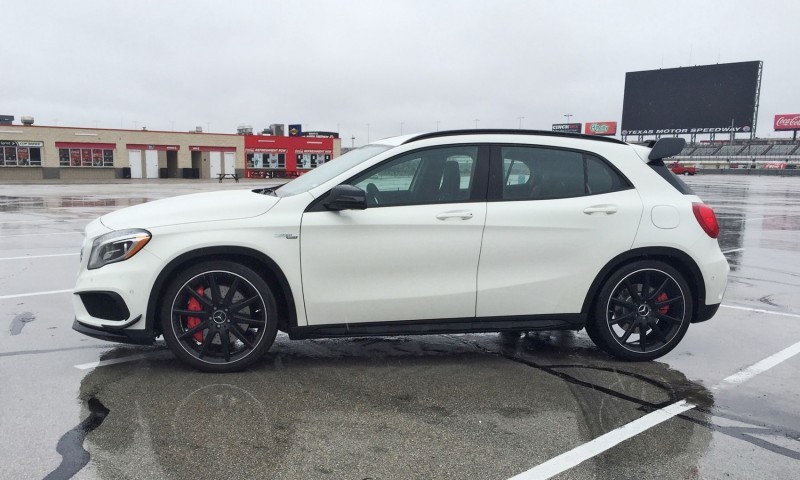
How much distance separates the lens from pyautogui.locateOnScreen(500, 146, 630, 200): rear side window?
4898mm

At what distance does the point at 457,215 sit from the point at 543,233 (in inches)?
26.4

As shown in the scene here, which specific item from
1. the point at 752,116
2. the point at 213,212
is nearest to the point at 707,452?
the point at 213,212

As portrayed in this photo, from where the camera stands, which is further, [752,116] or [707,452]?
[752,116]

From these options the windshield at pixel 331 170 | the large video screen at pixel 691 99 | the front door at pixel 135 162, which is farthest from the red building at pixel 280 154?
the windshield at pixel 331 170

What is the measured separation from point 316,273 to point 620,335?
95.1 inches

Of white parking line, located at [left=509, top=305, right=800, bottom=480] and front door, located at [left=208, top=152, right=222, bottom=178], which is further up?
front door, located at [left=208, top=152, right=222, bottom=178]

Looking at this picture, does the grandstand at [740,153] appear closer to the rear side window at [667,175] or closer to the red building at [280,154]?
the red building at [280,154]

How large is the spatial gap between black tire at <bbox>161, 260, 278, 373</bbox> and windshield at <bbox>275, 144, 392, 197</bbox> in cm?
74

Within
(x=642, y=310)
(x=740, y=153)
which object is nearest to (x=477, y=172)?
(x=642, y=310)

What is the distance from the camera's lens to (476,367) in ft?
16.0

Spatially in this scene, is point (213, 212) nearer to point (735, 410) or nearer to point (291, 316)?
point (291, 316)

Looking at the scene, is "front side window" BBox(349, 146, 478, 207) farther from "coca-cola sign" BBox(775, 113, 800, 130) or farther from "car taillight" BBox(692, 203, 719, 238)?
"coca-cola sign" BBox(775, 113, 800, 130)

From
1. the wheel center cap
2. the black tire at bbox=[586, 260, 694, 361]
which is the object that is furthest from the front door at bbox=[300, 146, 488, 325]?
the black tire at bbox=[586, 260, 694, 361]

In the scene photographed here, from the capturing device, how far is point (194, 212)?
4523 mm
